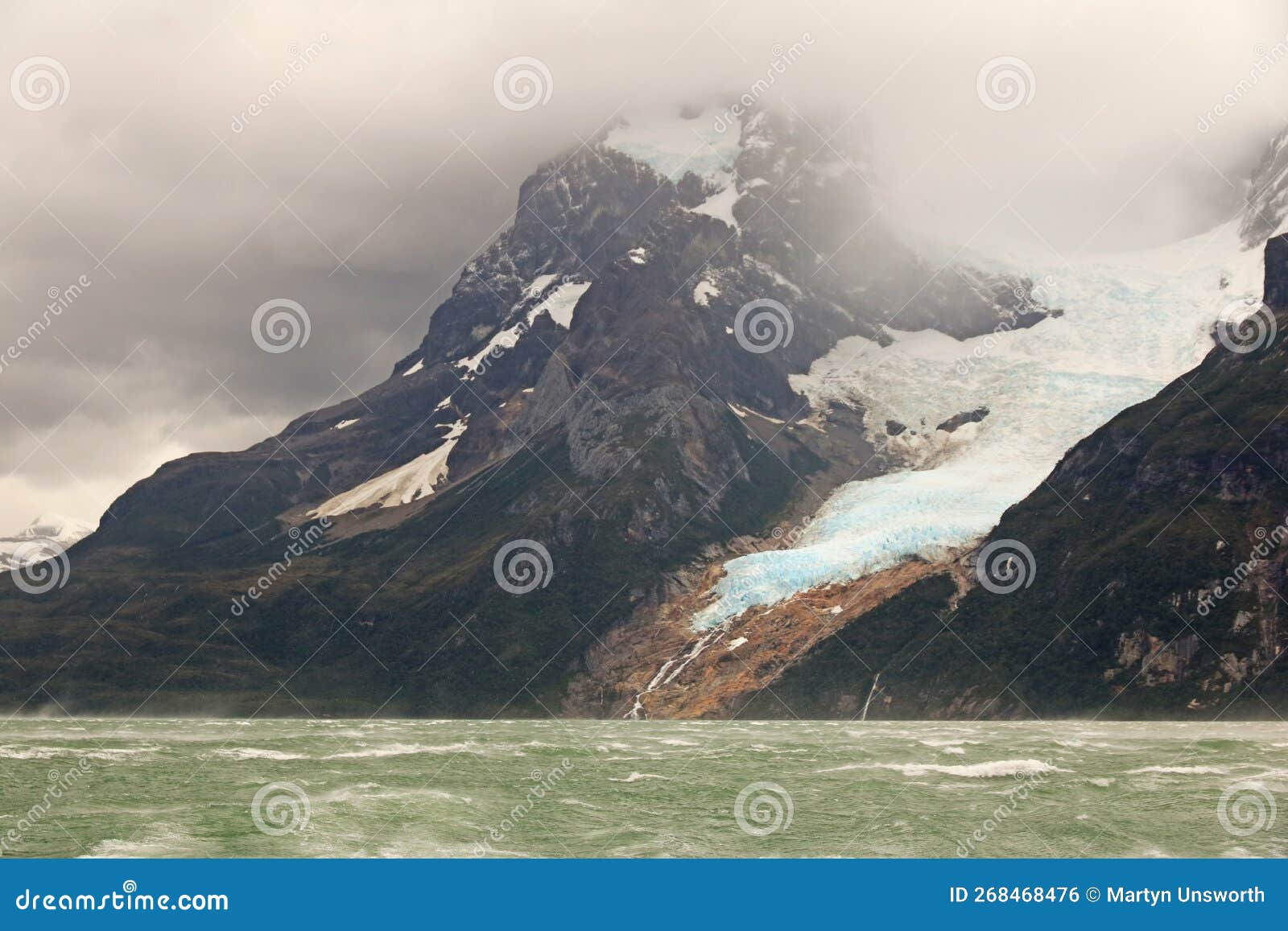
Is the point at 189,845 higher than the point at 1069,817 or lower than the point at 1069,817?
higher

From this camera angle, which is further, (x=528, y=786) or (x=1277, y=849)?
(x=528, y=786)

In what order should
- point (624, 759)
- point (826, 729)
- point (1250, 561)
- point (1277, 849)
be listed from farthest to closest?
point (1250, 561) < point (826, 729) < point (624, 759) < point (1277, 849)

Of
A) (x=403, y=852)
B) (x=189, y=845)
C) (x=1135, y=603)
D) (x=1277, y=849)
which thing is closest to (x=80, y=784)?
(x=189, y=845)

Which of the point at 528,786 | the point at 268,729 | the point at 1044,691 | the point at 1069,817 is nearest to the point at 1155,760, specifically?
the point at 1069,817

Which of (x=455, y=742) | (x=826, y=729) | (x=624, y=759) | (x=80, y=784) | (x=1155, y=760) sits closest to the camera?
(x=80, y=784)

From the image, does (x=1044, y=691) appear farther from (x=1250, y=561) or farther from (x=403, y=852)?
(x=403, y=852)

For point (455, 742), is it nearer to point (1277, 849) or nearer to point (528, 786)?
point (528, 786)
